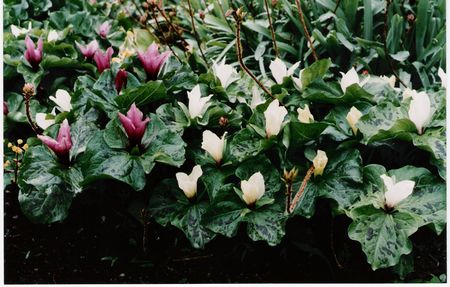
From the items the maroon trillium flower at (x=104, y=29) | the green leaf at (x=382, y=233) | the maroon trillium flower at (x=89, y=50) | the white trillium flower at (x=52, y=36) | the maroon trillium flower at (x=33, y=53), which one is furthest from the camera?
the maroon trillium flower at (x=104, y=29)

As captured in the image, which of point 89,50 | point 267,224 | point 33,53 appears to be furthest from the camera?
point 89,50

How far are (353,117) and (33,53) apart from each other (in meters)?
1.34

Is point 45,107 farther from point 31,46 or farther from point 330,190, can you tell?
point 330,190

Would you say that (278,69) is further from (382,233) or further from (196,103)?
(382,233)

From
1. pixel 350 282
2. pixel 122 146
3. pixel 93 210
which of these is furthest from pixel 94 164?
pixel 350 282

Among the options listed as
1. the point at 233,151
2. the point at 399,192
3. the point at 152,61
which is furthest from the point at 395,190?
the point at 152,61

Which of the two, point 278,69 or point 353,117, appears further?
point 278,69

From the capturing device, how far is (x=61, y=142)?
1.76 m

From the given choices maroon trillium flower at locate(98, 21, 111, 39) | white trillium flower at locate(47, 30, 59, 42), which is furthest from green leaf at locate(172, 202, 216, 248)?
maroon trillium flower at locate(98, 21, 111, 39)

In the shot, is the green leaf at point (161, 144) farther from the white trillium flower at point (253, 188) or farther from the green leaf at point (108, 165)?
the white trillium flower at point (253, 188)

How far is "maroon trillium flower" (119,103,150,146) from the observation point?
5.76 ft

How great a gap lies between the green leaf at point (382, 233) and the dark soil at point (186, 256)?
0.91 feet

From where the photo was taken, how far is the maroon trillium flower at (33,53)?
225cm

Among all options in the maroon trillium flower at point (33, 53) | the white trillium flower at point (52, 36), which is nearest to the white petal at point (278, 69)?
the maroon trillium flower at point (33, 53)
